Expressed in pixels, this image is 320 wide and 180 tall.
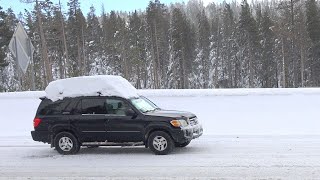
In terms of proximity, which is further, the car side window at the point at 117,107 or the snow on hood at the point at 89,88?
the snow on hood at the point at 89,88

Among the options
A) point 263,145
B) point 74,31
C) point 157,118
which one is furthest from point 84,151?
point 74,31

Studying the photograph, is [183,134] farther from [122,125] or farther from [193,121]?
[122,125]

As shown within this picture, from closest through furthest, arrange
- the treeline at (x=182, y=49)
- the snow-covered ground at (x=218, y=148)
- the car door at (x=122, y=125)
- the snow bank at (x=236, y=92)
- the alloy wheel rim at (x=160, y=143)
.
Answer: the snow-covered ground at (x=218, y=148) < the alloy wheel rim at (x=160, y=143) < the car door at (x=122, y=125) < the snow bank at (x=236, y=92) < the treeline at (x=182, y=49)

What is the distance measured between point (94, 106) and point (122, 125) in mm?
984

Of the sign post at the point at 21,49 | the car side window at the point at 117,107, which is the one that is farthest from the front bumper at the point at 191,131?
the sign post at the point at 21,49

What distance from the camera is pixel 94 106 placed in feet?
38.6

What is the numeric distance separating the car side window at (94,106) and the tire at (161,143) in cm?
150

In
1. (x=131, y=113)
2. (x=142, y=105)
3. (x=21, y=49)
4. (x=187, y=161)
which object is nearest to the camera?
(x=187, y=161)

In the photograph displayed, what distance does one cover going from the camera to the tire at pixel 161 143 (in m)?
11.1

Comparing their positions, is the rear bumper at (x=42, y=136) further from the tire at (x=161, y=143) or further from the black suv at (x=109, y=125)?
the tire at (x=161, y=143)

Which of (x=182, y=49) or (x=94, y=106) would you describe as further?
(x=182, y=49)

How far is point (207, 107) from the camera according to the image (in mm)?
19953

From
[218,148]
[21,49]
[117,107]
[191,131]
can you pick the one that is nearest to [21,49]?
[21,49]

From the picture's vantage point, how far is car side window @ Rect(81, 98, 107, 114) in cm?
1169
